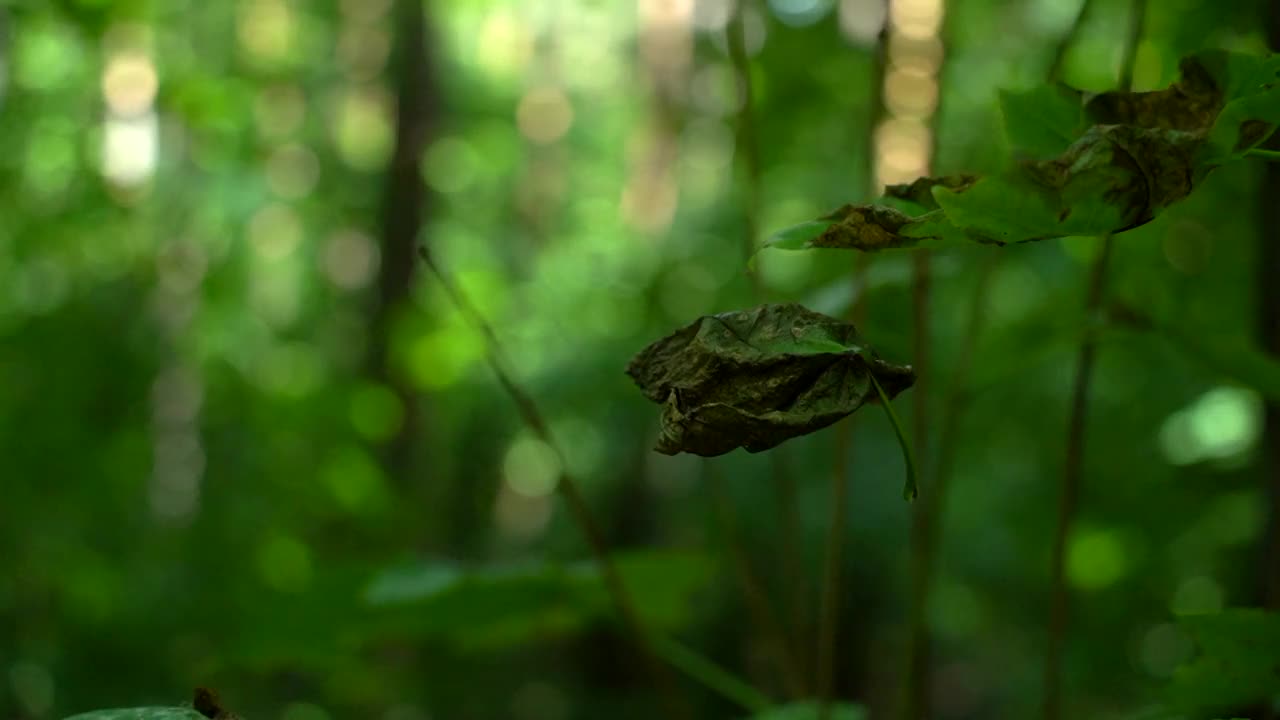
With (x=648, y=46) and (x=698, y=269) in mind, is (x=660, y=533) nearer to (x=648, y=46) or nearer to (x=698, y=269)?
(x=698, y=269)

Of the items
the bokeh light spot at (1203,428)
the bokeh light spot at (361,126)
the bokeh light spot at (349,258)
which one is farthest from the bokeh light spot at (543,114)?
the bokeh light spot at (1203,428)

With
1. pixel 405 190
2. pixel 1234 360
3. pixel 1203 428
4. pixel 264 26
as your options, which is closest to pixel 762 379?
pixel 1234 360

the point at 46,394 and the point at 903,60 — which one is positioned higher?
the point at 903,60

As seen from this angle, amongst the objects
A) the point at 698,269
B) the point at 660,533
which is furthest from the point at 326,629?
the point at 660,533

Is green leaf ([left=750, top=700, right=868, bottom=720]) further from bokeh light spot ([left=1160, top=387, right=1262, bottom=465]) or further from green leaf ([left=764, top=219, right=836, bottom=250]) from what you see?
bokeh light spot ([left=1160, top=387, right=1262, bottom=465])

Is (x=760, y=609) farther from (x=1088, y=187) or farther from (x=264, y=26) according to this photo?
(x=264, y=26)

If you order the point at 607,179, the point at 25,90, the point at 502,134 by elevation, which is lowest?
the point at 607,179
